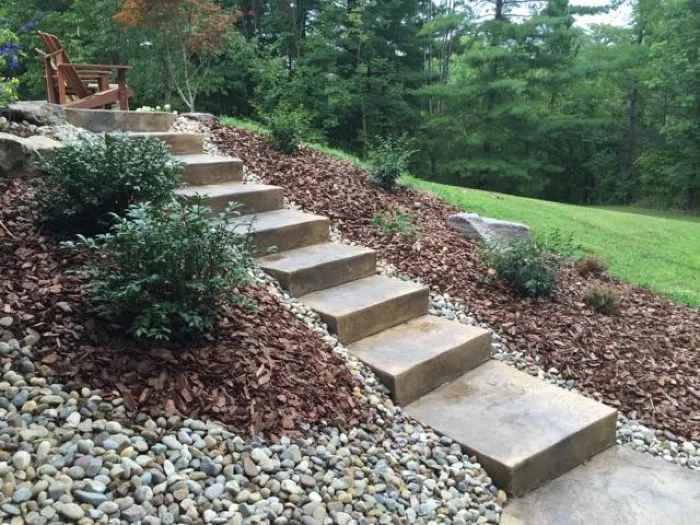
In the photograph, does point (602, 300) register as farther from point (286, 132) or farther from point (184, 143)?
point (184, 143)

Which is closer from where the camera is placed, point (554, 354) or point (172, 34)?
point (554, 354)

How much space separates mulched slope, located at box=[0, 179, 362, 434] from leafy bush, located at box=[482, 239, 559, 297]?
2.05 m

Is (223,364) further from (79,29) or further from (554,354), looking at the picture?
(79,29)

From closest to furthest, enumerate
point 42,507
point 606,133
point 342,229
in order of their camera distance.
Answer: point 42,507 < point 342,229 < point 606,133

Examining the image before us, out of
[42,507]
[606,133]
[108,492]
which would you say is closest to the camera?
[42,507]

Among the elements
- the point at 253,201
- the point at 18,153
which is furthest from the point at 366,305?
the point at 18,153

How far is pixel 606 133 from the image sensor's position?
19.2m

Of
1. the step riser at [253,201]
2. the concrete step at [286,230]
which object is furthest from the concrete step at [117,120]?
the concrete step at [286,230]

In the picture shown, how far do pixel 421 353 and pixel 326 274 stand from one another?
0.92 metres

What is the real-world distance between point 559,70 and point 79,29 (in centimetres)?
1365

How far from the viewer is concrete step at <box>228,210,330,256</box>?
13.3ft

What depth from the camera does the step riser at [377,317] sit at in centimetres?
339

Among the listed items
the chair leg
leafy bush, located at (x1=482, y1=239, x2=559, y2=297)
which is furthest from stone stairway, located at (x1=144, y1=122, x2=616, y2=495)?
the chair leg

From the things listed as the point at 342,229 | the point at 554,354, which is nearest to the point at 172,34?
the point at 342,229
